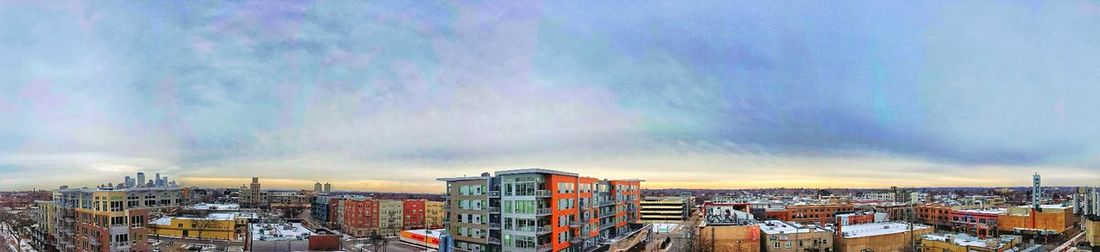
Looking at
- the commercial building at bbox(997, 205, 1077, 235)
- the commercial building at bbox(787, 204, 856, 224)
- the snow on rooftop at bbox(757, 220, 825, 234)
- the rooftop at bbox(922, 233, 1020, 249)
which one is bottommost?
the commercial building at bbox(787, 204, 856, 224)

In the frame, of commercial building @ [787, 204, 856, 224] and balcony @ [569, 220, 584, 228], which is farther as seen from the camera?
commercial building @ [787, 204, 856, 224]

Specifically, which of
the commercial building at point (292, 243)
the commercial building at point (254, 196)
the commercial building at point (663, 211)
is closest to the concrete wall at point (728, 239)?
the commercial building at point (292, 243)

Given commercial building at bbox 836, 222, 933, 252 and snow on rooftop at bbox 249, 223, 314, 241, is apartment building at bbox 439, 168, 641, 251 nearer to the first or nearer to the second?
commercial building at bbox 836, 222, 933, 252

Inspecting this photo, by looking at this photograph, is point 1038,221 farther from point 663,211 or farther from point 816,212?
point 663,211

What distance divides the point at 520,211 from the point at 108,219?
937 inches

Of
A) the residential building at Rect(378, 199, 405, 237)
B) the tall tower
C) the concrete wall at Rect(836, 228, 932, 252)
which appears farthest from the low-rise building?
the tall tower

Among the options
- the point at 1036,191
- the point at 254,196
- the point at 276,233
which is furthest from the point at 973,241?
the point at 254,196

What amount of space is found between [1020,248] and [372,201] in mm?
63633

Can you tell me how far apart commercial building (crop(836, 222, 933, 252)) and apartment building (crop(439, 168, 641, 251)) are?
15982 millimetres

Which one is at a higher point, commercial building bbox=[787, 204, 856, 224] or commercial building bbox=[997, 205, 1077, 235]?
commercial building bbox=[997, 205, 1077, 235]

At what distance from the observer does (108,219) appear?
125 ft

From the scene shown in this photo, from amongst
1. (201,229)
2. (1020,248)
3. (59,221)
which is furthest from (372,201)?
(1020,248)

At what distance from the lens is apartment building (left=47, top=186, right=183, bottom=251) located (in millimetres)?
38344

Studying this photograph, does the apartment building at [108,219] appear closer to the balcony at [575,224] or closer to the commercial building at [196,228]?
the commercial building at [196,228]
